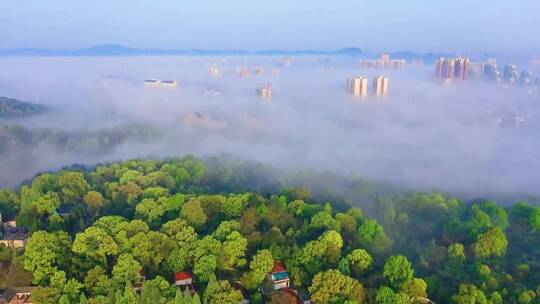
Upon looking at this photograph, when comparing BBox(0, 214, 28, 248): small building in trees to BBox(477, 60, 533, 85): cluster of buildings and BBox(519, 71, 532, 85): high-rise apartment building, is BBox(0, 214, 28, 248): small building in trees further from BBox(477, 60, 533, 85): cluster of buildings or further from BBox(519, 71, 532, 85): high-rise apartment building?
BBox(519, 71, 532, 85): high-rise apartment building

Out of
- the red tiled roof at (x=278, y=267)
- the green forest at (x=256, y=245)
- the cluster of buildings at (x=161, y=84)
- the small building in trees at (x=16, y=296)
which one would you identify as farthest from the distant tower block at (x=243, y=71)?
the small building in trees at (x=16, y=296)

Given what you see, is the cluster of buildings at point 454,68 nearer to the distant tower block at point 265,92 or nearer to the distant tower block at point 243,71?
the distant tower block at point 265,92

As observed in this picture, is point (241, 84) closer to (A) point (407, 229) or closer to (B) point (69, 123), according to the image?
(B) point (69, 123)

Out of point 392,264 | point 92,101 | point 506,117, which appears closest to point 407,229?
point 392,264

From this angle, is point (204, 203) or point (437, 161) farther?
point (437, 161)

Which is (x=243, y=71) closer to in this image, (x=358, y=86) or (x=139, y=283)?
(x=358, y=86)

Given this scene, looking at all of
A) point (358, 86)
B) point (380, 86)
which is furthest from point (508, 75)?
point (358, 86)
